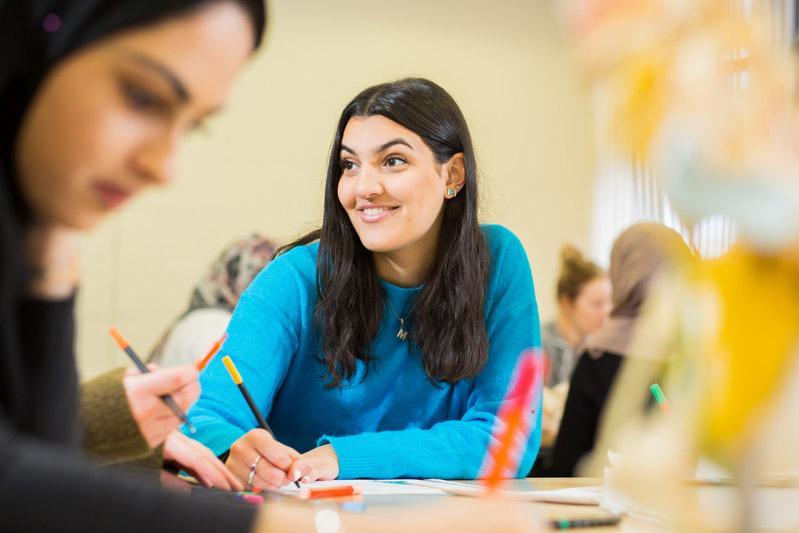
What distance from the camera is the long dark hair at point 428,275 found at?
1.90m

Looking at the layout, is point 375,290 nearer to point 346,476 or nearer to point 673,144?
point 346,476

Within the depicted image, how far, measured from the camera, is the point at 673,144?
0.48 m

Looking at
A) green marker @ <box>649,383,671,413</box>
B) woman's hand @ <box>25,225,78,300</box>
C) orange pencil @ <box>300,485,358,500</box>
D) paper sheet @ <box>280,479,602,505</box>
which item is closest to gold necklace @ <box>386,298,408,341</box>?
paper sheet @ <box>280,479,602,505</box>

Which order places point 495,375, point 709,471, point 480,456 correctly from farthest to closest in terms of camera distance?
1. point 495,375
2. point 480,456
3. point 709,471

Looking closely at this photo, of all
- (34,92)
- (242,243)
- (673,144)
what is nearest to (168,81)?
(34,92)

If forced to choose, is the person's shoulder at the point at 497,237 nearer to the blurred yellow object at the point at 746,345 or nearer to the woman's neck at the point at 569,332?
the blurred yellow object at the point at 746,345

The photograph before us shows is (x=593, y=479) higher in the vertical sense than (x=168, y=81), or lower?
lower

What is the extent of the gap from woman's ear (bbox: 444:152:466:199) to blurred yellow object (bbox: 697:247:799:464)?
5.17 feet

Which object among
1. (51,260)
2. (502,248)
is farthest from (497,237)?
(51,260)

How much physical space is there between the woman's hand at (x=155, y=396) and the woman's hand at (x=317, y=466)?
33 cm

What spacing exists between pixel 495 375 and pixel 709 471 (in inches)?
51.6

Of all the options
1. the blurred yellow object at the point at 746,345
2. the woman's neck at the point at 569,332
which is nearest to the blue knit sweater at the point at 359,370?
the blurred yellow object at the point at 746,345

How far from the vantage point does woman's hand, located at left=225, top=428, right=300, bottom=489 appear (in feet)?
4.79

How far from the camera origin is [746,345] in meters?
0.48
